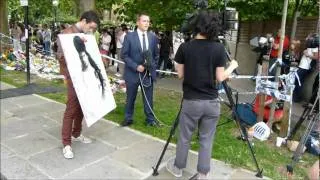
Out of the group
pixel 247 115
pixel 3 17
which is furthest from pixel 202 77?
pixel 3 17

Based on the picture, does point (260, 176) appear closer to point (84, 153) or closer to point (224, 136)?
point (224, 136)

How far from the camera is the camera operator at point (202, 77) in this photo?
3.27 meters

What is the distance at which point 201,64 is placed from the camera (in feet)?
10.8

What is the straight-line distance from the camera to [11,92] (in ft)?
25.6

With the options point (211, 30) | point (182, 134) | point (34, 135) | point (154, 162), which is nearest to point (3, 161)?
point (34, 135)

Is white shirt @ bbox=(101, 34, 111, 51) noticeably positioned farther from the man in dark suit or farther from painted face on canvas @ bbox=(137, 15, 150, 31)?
painted face on canvas @ bbox=(137, 15, 150, 31)

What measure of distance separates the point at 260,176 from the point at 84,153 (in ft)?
6.85

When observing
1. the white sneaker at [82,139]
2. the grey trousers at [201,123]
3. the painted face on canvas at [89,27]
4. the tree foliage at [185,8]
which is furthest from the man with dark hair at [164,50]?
the grey trousers at [201,123]

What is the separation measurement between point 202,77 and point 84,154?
1899 mm

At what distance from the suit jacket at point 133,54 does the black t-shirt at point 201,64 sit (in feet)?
5.82

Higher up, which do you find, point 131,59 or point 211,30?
point 211,30

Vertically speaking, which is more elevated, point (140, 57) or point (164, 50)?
point (140, 57)

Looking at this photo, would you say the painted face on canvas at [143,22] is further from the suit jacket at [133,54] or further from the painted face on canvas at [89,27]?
the painted face on canvas at [89,27]

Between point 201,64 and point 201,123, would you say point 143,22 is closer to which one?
point 201,64
